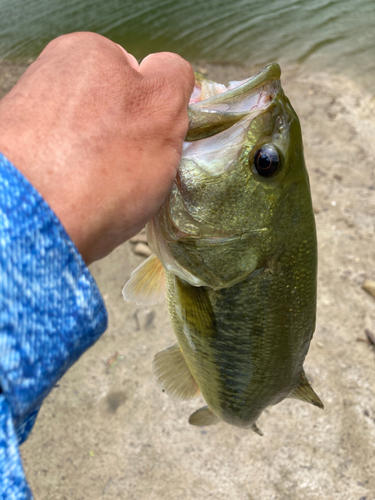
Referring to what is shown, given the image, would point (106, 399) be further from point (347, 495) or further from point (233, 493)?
point (347, 495)

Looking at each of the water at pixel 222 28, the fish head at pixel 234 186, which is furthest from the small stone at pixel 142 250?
the water at pixel 222 28

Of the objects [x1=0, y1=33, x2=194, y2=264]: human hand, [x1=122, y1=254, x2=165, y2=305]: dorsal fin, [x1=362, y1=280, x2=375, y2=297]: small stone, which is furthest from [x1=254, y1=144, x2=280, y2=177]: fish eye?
[x1=362, y1=280, x2=375, y2=297]: small stone

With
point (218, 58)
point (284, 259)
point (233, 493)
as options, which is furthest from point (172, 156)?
point (218, 58)

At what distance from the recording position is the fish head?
1.27 m

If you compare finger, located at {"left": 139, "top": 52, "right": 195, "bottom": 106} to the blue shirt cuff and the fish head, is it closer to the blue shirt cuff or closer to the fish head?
the fish head

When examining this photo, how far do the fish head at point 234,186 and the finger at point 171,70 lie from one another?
7cm

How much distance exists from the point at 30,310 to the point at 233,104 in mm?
928

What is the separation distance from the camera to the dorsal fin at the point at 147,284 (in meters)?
1.79

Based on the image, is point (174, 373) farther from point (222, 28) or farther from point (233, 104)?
point (222, 28)

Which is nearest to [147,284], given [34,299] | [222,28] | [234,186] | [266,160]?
[234,186]

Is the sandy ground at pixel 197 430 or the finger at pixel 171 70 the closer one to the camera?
the finger at pixel 171 70

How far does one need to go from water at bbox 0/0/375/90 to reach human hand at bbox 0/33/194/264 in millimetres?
6439

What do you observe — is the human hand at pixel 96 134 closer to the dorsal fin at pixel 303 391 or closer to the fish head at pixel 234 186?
the fish head at pixel 234 186

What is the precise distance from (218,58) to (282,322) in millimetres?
7590
